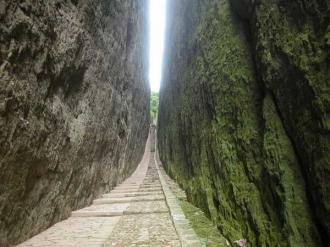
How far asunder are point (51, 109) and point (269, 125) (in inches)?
144

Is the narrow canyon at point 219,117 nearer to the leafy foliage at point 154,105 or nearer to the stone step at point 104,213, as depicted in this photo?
the stone step at point 104,213

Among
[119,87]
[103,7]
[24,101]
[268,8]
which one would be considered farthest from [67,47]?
[119,87]

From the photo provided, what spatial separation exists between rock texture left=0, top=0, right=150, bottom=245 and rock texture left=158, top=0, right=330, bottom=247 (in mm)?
2992

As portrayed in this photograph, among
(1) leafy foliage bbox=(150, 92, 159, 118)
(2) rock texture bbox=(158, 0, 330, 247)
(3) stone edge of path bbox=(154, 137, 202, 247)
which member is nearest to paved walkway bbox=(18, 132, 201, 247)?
(3) stone edge of path bbox=(154, 137, 202, 247)

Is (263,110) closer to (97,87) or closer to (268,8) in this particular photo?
(268,8)

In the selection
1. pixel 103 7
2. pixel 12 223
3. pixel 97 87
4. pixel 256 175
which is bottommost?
pixel 12 223

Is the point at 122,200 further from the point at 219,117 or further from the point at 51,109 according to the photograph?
the point at 219,117

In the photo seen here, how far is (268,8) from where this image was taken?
3.43 m

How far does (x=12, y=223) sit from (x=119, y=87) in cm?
708

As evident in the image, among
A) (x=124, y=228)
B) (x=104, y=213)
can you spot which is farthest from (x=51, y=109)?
(x=104, y=213)

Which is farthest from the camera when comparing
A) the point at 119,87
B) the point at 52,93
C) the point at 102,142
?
the point at 119,87

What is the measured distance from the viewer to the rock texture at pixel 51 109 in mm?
3424

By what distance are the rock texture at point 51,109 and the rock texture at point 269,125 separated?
2.99m

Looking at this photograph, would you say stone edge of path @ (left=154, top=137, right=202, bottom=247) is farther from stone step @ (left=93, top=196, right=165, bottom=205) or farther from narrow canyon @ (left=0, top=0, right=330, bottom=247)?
stone step @ (left=93, top=196, right=165, bottom=205)
